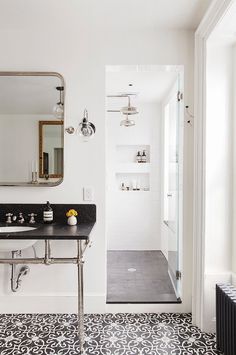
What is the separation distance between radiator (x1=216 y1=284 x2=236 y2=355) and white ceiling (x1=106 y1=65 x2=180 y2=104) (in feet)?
7.11

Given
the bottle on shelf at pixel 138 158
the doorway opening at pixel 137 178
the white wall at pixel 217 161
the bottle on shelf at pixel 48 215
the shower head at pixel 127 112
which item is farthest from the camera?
the bottle on shelf at pixel 138 158

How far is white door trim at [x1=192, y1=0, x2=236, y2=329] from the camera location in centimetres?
239

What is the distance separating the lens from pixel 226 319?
1.94 m

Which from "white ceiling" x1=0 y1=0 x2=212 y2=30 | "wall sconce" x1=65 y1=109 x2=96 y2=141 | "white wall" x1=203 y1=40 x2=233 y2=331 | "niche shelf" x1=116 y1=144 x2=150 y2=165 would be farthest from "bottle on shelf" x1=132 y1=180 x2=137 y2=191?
"white ceiling" x1=0 y1=0 x2=212 y2=30

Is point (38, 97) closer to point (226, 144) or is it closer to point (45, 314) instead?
point (226, 144)

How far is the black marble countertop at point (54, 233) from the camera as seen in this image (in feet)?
6.83

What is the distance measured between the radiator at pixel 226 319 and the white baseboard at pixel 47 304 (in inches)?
41.6

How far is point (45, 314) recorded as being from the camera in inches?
106

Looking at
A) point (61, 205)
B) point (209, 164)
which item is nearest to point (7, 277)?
point (61, 205)

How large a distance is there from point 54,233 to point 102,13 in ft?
5.81

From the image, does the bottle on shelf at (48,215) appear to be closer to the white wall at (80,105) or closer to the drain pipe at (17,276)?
the white wall at (80,105)

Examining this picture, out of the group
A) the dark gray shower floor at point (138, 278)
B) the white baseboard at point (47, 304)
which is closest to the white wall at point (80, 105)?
the white baseboard at point (47, 304)

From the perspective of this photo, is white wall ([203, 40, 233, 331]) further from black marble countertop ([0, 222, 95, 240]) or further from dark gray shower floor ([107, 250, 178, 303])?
black marble countertop ([0, 222, 95, 240])

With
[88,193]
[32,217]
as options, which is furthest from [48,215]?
[88,193]
